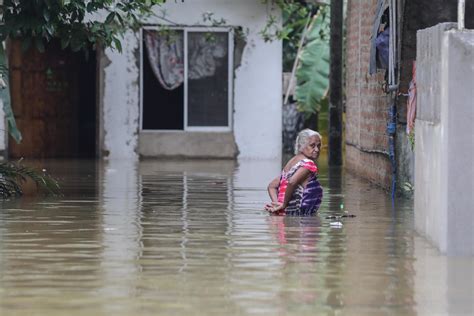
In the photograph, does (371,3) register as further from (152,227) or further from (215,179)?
(152,227)

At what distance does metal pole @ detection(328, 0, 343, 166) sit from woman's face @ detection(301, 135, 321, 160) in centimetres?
1301

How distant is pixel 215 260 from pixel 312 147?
394cm

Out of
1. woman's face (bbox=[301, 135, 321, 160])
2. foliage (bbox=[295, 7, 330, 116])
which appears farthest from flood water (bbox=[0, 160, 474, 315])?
foliage (bbox=[295, 7, 330, 116])

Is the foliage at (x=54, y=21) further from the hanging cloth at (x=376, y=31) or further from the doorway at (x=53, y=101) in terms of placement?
the doorway at (x=53, y=101)

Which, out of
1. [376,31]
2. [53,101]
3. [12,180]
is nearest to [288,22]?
[53,101]

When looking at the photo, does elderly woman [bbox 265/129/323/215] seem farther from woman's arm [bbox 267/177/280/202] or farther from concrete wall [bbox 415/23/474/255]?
concrete wall [bbox 415/23/474/255]

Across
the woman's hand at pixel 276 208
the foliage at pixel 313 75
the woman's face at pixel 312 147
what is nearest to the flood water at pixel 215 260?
the woman's hand at pixel 276 208

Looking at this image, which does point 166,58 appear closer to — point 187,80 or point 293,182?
point 187,80

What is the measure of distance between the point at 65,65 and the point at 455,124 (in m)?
19.0

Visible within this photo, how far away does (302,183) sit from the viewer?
14.2 metres

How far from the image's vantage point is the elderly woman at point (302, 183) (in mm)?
14141

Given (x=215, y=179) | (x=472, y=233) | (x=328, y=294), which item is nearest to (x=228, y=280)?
(x=328, y=294)

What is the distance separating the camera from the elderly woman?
1414 centimetres

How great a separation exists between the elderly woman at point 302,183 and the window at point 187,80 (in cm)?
1360
